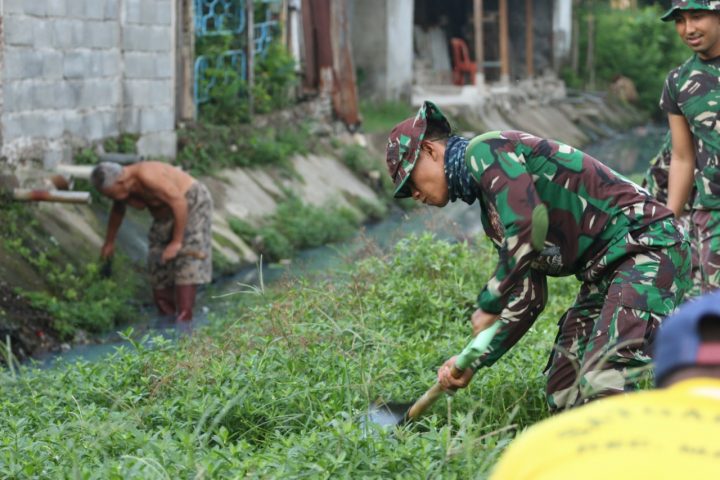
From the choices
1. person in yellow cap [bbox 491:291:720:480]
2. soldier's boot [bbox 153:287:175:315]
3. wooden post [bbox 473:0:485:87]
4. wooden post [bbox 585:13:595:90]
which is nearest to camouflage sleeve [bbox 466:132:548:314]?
person in yellow cap [bbox 491:291:720:480]

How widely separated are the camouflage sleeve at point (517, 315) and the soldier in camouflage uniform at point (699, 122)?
4.91 ft

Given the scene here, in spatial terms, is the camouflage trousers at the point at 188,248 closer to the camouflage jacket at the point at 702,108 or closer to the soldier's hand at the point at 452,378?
the camouflage jacket at the point at 702,108

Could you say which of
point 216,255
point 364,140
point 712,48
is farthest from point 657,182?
point 364,140

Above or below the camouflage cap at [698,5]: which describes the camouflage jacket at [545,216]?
below

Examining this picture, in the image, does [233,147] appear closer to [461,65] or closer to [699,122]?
[699,122]

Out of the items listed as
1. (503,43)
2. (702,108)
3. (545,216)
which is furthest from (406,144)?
(503,43)

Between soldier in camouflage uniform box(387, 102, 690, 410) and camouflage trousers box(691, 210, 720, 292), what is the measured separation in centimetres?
134

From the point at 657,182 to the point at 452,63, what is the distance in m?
19.9

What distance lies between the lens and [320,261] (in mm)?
13031

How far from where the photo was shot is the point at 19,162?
36.2ft

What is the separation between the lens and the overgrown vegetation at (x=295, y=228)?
13.1m

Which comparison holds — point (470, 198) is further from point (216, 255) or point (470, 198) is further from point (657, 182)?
point (216, 255)

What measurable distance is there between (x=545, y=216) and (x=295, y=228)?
9.54 metres

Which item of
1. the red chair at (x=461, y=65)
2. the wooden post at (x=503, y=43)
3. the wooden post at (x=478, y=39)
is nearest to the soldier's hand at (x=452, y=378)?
the wooden post at (x=478, y=39)
